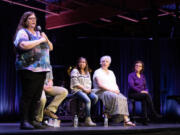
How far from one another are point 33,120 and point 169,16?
6.47 metres

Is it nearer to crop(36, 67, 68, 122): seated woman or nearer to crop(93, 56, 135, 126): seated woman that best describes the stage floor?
crop(36, 67, 68, 122): seated woman

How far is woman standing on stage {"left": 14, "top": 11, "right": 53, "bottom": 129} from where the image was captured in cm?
346

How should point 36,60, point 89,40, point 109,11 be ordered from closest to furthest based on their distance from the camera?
point 36,60 < point 109,11 < point 89,40

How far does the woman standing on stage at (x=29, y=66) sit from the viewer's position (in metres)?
3.46

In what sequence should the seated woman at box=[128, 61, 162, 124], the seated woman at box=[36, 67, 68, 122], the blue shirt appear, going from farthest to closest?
the blue shirt → the seated woman at box=[128, 61, 162, 124] → the seated woman at box=[36, 67, 68, 122]

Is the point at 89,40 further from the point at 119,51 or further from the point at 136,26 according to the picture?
the point at 136,26

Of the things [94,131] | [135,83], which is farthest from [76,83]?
[94,131]

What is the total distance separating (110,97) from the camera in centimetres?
Result: 512

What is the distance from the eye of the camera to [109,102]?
5.12 m

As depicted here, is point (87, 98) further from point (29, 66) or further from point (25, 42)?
point (25, 42)

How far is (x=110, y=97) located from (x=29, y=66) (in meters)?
2.00

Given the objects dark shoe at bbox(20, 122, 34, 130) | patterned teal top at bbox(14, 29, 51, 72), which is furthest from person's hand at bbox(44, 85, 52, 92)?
dark shoe at bbox(20, 122, 34, 130)

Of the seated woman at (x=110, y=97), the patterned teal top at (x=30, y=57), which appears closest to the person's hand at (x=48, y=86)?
the patterned teal top at (x=30, y=57)

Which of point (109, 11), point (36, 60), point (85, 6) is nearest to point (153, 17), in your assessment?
point (109, 11)
